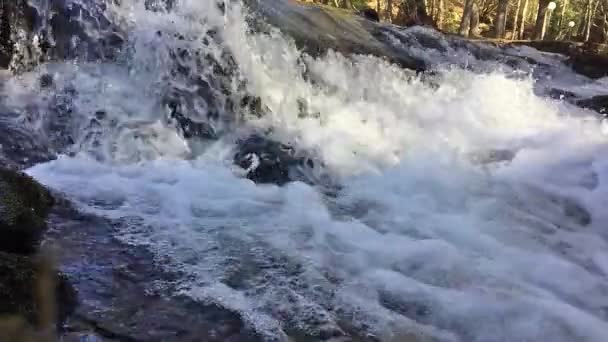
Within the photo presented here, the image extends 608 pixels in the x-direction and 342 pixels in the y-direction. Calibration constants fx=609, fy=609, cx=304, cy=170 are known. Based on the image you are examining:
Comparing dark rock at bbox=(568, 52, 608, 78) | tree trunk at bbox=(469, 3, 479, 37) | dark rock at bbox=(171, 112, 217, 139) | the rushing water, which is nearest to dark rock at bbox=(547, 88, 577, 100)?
the rushing water

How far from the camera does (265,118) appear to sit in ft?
25.5

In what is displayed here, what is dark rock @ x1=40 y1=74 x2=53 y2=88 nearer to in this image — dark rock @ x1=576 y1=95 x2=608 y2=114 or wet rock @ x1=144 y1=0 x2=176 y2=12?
wet rock @ x1=144 y1=0 x2=176 y2=12

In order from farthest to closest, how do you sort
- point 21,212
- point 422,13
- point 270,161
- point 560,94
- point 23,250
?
point 422,13 → point 560,94 → point 270,161 → point 21,212 → point 23,250

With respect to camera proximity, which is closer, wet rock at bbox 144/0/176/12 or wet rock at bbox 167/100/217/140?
wet rock at bbox 167/100/217/140

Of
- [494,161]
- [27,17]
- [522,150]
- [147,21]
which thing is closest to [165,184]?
[147,21]

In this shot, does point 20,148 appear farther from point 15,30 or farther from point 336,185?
point 336,185

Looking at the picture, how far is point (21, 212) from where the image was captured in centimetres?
403

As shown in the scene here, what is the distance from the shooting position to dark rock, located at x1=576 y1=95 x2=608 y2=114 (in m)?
Answer: 11.0

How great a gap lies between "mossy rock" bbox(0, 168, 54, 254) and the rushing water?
49 cm

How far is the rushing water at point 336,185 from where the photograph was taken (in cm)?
401

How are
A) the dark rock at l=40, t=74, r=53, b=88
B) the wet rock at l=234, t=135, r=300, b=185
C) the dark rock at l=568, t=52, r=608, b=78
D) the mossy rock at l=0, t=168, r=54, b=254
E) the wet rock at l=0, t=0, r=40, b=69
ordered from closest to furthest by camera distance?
the mossy rock at l=0, t=168, r=54, b=254
the wet rock at l=234, t=135, r=300, b=185
the dark rock at l=40, t=74, r=53, b=88
the wet rock at l=0, t=0, r=40, b=69
the dark rock at l=568, t=52, r=608, b=78

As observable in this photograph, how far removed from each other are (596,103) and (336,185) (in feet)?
23.1

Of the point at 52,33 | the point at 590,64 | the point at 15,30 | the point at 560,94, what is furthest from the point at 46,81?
the point at 590,64

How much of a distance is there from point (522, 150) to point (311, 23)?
4687mm
